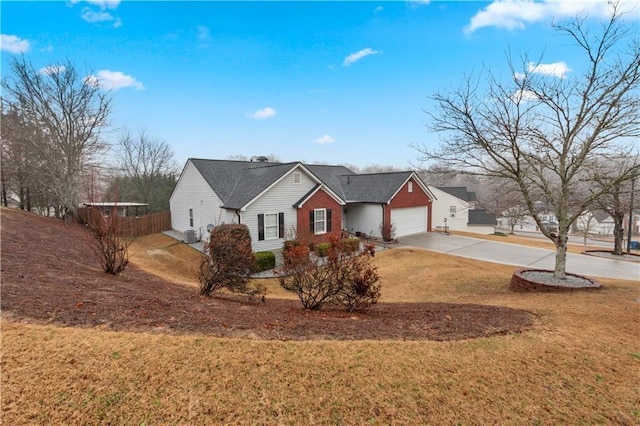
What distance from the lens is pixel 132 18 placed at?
13.1 m

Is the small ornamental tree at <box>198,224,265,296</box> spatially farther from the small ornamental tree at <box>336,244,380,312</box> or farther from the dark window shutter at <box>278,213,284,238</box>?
the dark window shutter at <box>278,213,284,238</box>

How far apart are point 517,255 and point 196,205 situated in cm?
1974

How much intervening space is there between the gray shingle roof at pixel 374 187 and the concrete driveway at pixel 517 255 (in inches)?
137

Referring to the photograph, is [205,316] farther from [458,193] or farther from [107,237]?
[458,193]

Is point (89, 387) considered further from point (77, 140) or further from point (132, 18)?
point (77, 140)

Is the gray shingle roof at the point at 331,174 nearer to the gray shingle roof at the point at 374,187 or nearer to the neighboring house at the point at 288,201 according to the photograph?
the neighboring house at the point at 288,201

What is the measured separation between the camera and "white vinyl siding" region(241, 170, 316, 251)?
16109 millimetres

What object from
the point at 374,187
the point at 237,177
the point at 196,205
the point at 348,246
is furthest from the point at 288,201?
the point at 348,246

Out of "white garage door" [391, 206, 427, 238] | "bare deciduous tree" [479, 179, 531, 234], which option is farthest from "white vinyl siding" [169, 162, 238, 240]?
"bare deciduous tree" [479, 179, 531, 234]

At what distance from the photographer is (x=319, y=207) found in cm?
1853

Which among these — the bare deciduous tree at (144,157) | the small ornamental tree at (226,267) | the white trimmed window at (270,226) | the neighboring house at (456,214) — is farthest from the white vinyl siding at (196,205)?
the neighboring house at (456,214)

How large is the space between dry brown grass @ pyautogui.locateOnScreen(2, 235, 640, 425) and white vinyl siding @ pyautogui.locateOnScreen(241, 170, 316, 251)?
12300 mm

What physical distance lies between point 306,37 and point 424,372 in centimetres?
1722

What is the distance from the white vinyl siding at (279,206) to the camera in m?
16.1
